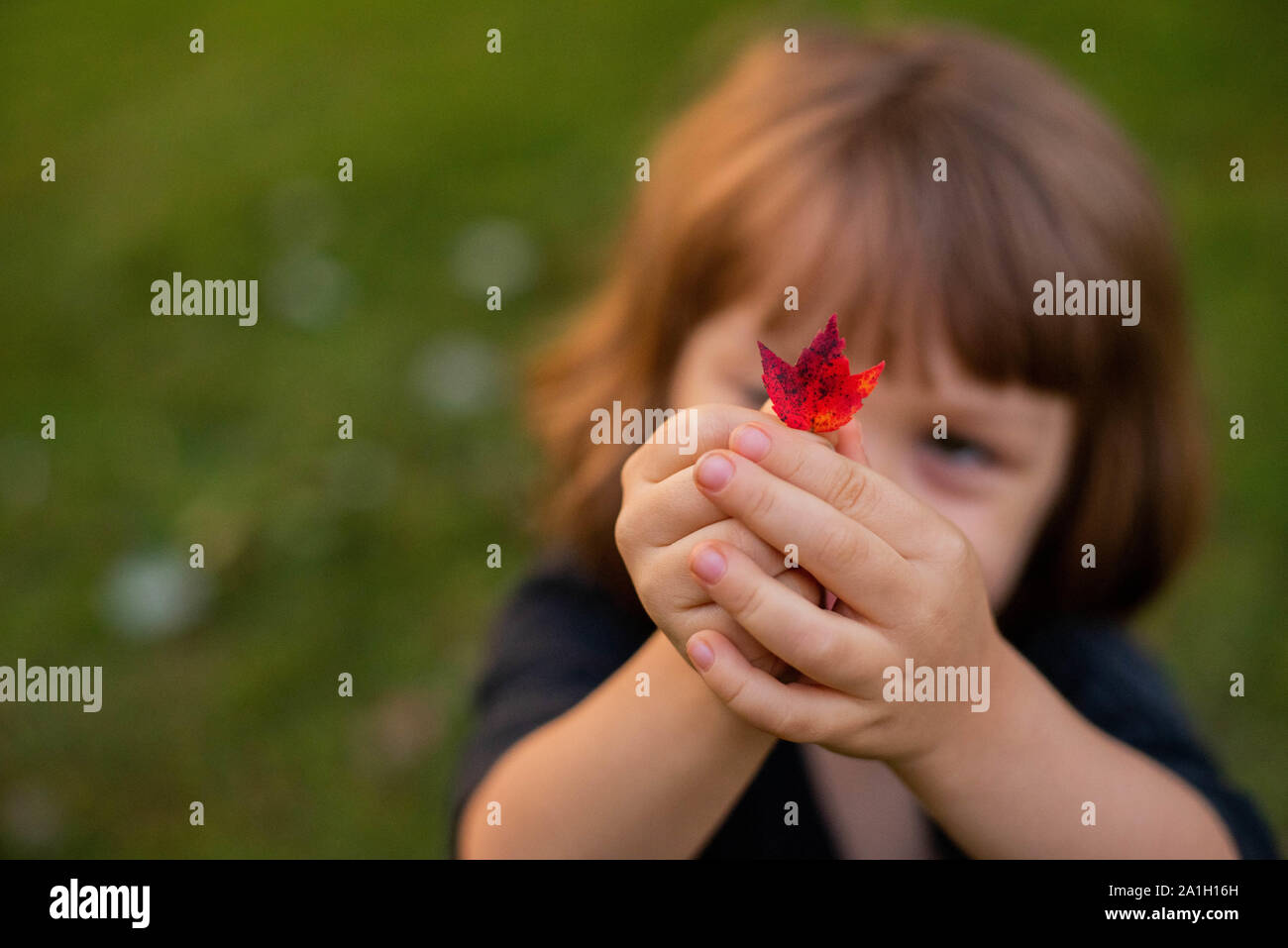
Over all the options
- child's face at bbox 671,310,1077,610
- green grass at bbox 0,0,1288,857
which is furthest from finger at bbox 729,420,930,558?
green grass at bbox 0,0,1288,857

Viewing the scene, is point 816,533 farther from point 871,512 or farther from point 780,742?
point 780,742

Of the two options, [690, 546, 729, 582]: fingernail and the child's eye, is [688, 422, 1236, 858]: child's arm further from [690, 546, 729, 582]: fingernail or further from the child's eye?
the child's eye

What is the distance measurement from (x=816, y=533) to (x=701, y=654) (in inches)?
4.6

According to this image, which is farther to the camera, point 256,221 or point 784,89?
point 256,221

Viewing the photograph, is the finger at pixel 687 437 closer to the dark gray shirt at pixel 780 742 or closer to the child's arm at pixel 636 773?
the child's arm at pixel 636 773

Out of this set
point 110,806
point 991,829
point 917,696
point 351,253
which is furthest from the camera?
point 351,253

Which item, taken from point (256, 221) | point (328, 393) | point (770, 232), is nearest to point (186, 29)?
point (256, 221)

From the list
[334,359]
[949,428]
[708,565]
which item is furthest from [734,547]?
[334,359]

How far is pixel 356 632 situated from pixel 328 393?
56 centimetres

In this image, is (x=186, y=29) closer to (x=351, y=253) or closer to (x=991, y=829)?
(x=351, y=253)

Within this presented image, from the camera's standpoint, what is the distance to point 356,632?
1936mm

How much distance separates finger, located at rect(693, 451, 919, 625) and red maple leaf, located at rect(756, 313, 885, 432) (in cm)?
5

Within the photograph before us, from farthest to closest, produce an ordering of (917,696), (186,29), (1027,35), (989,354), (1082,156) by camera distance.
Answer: (186,29) < (1027,35) < (1082,156) < (989,354) < (917,696)

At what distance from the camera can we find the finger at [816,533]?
0.69m
